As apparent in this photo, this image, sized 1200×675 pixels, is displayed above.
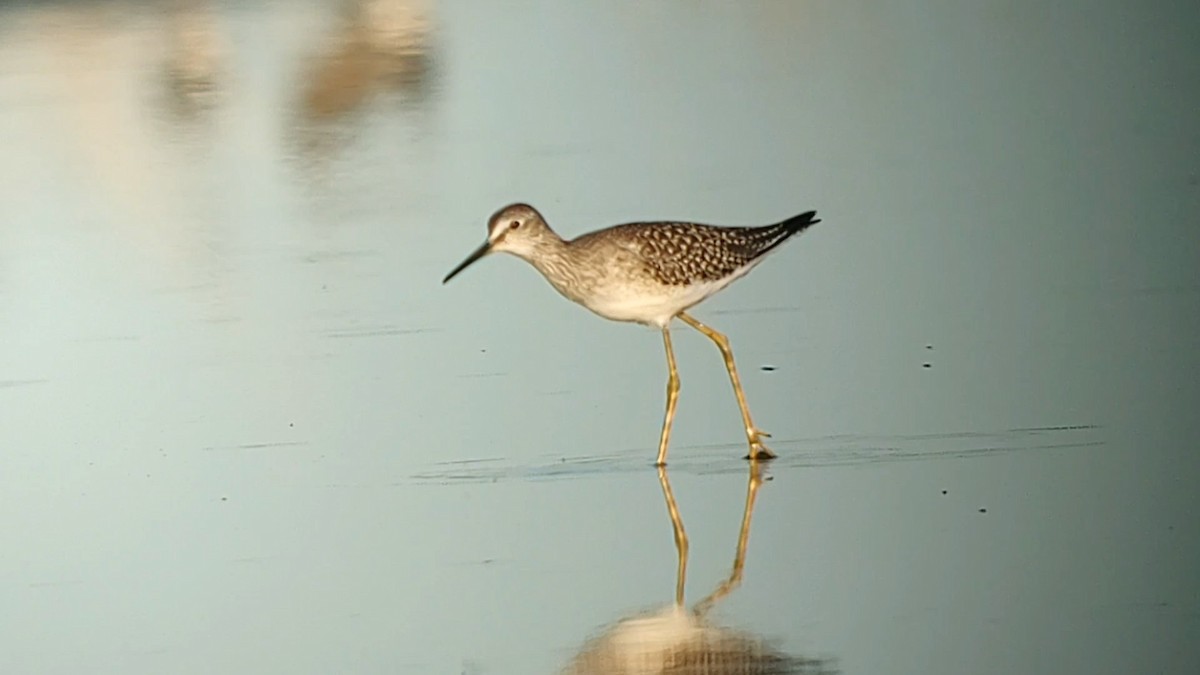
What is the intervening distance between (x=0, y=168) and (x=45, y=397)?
5737mm

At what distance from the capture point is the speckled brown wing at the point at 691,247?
27.1 feet

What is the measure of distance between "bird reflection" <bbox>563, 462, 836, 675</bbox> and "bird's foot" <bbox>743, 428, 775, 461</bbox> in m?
1.45

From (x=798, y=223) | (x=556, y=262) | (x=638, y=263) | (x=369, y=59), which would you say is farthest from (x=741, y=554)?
(x=369, y=59)

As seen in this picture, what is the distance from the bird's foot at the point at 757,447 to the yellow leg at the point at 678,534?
29 cm

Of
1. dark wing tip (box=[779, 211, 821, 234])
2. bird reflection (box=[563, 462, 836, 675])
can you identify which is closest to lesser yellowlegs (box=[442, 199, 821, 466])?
dark wing tip (box=[779, 211, 821, 234])

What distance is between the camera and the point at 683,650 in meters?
5.74

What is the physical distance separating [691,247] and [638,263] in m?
0.24

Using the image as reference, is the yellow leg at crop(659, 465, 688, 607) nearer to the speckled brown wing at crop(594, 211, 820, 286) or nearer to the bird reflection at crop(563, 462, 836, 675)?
the bird reflection at crop(563, 462, 836, 675)

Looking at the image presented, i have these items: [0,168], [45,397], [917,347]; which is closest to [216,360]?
[45,397]

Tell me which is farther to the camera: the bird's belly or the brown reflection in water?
the brown reflection in water

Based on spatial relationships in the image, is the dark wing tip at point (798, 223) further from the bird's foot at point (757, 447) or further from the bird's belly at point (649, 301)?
the bird's foot at point (757, 447)

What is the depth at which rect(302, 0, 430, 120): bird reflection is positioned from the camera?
51.2ft

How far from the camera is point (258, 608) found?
21.1 ft

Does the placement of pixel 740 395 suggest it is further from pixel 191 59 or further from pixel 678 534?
pixel 191 59
